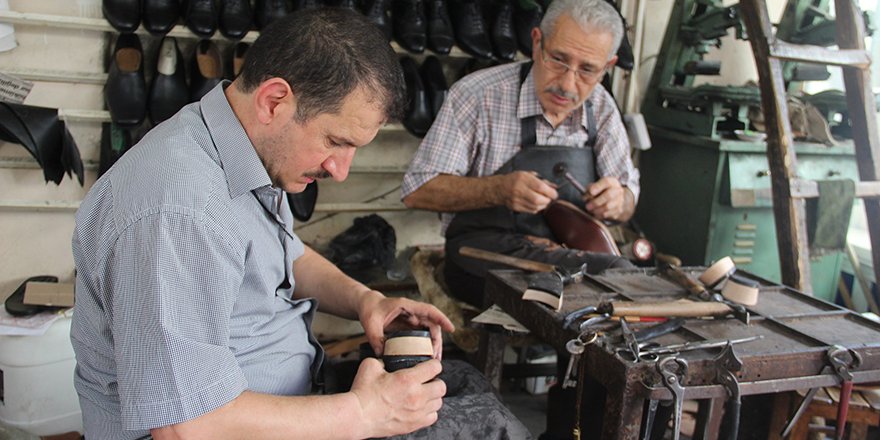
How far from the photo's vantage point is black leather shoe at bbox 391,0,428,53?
11.0 feet

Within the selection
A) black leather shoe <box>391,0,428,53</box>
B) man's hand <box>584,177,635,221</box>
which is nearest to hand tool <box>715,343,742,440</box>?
man's hand <box>584,177,635,221</box>

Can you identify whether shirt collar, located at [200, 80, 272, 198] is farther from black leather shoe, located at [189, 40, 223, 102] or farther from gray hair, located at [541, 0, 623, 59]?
black leather shoe, located at [189, 40, 223, 102]

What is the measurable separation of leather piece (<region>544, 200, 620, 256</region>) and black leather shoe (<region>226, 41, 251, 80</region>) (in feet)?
5.33

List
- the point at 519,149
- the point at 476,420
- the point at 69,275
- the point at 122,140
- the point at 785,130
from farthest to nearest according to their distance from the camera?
1. the point at 69,275
2. the point at 122,140
3. the point at 519,149
4. the point at 785,130
5. the point at 476,420

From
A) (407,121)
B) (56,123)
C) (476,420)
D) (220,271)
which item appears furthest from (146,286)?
(407,121)

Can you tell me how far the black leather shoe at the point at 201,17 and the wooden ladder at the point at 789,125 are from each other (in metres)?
2.19

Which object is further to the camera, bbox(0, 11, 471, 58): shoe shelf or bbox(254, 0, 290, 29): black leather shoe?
bbox(254, 0, 290, 29): black leather shoe

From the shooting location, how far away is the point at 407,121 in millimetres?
3416

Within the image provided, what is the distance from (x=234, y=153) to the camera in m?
1.29

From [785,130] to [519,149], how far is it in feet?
3.21

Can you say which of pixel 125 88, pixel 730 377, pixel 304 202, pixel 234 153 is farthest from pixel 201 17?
pixel 730 377

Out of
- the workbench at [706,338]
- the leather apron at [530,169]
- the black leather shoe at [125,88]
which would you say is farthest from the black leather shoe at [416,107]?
the workbench at [706,338]

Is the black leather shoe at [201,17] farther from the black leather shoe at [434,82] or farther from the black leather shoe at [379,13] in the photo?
the black leather shoe at [434,82]

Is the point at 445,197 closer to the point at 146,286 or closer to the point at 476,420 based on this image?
the point at 476,420
